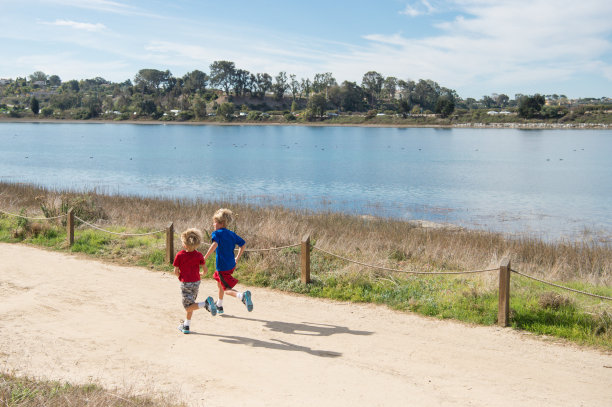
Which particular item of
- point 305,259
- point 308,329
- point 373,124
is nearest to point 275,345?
point 308,329

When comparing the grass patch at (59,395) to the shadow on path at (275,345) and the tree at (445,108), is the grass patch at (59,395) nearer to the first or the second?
the shadow on path at (275,345)

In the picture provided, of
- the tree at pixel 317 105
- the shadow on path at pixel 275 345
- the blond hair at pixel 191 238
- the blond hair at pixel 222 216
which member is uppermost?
the tree at pixel 317 105

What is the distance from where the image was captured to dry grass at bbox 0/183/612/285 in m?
12.7

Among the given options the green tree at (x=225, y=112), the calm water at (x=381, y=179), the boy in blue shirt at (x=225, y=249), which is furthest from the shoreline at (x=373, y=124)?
the boy in blue shirt at (x=225, y=249)

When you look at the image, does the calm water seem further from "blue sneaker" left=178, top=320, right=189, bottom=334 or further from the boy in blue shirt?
"blue sneaker" left=178, top=320, right=189, bottom=334

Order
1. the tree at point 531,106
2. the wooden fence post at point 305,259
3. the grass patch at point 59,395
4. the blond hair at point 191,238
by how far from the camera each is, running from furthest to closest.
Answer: the tree at point 531,106 < the wooden fence post at point 305,259 < the blond hair at point 191,238 < the grass patch at point 59,395

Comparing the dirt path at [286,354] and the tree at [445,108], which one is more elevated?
the tree at [445,108]

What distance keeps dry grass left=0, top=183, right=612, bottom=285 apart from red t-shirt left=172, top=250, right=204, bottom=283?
403 centimetres

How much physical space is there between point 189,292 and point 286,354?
1.86m

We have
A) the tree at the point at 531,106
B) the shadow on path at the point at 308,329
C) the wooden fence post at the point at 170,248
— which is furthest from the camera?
the tree at the point at 531,106

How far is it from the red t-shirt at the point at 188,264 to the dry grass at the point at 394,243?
4028 millimetres

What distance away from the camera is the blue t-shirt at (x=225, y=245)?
8.48 metres

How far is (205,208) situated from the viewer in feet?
68.9

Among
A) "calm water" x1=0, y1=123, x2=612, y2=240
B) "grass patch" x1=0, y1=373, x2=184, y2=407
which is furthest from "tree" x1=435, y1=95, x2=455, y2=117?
"grass patch" x1=0, y1=373, x2=184, y2=407
